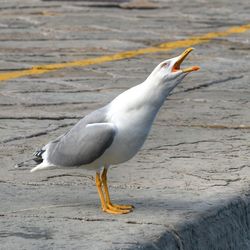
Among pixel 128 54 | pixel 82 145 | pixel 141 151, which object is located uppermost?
pixel 82 145

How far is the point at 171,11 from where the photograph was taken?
1325cm

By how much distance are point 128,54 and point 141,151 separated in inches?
163

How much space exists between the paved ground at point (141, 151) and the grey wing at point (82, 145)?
0.58ft

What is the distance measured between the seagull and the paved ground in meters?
0.18

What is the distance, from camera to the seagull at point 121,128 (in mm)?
3807

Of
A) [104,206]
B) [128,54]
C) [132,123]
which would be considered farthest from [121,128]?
[128,54]

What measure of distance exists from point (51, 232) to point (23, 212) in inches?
12.6

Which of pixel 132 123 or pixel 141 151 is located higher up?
pixel 132 123

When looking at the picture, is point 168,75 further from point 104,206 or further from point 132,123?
point 104,206

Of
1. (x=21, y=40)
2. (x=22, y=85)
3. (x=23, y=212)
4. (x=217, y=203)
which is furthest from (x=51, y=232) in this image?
(x=21, y=40)

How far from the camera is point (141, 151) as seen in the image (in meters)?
5.15

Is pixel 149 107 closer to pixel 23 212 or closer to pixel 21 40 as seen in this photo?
pixel 23 212

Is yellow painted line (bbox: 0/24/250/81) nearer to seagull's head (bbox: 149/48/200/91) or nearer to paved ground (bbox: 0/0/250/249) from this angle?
paved ground (bbox: 0/0/250/249)

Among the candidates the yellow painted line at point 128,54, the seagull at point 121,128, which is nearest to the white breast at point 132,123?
the seagull at point 121,128
